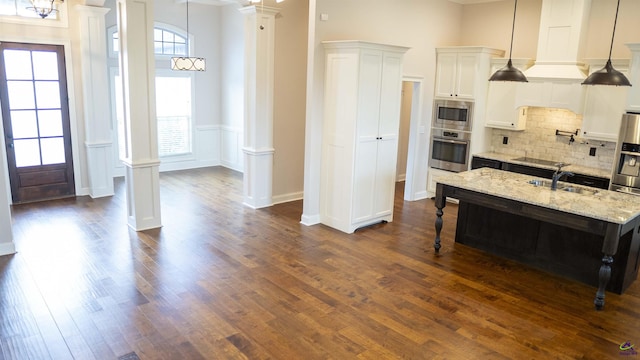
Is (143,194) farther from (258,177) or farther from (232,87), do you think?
(232,87)

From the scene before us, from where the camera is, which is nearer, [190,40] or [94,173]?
[94,173]

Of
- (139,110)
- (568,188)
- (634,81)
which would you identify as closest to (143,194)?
(139,110)

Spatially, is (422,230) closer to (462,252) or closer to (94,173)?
(462,252)

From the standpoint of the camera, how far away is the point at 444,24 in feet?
25.0

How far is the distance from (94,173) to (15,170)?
104 cm

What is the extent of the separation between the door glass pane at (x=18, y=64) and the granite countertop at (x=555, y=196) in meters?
5.95

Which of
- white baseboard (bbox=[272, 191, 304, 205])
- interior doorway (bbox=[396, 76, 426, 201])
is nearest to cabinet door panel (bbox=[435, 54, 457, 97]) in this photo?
interior doorway (bbox=[396, 76, 426, 201])

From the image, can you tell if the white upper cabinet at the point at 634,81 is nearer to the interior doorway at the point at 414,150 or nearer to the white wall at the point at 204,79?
the interior doorway at the point at 414,150

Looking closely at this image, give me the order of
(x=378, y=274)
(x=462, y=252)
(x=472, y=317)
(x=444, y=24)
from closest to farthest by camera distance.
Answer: (x=472, y=317) < (x=378, y=274) < (x=462, y=252) < (x=444, y=24)

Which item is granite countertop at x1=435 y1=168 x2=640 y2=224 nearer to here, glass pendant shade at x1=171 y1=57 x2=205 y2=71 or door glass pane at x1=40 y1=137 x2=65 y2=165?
glass pendant shade at x1=171 y1=57 x2=205 y2=71

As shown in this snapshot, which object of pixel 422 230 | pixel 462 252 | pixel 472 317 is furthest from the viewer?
pixel 422 230

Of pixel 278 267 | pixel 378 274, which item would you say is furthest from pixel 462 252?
→ pixel 278 267

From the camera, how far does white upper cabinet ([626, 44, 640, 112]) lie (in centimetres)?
543

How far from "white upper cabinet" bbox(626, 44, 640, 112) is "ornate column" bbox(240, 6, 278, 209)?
15.1 feet
